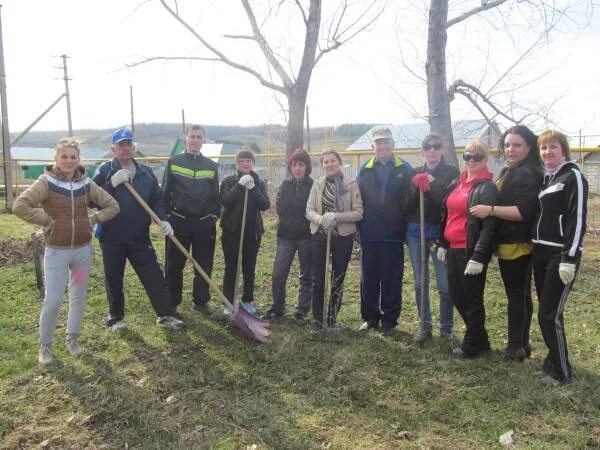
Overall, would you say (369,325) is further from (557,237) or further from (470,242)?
(557,237)

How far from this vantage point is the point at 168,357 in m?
4.21

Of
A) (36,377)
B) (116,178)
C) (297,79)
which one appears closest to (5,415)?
(36,377)

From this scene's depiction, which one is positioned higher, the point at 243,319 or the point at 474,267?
the point at 474,267

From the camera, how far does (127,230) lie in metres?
4.52

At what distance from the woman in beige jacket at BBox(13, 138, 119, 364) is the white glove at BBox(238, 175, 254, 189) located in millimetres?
1319

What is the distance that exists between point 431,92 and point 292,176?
3702 mm

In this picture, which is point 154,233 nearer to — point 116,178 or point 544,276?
point 116,178

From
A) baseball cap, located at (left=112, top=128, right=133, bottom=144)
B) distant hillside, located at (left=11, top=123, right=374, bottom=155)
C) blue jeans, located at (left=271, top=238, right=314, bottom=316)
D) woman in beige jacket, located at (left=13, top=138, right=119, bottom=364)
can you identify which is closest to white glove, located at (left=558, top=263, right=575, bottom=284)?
blue jeans, located at (left=271, top=238, right=314, bottom=316)

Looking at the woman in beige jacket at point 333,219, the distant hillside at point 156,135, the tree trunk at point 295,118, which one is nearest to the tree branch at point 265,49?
the tree trunk at point 295,118

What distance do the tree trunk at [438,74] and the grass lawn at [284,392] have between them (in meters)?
3.50

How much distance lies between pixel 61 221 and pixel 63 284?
19.9 inches

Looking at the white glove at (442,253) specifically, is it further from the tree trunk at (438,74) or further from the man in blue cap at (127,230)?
the tree trunk at (438,74)

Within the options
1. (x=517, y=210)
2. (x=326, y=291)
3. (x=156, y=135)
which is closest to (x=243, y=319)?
(x=326, y=291)

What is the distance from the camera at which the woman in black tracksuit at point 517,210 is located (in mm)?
3523
